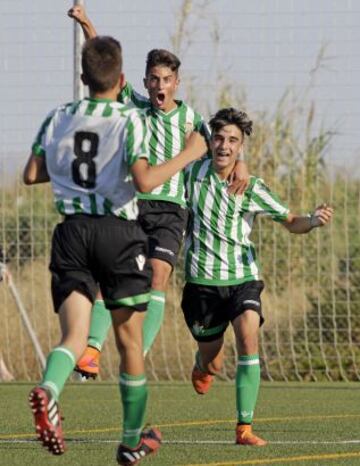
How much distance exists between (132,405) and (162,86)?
3.37 metres

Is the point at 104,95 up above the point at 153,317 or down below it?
above

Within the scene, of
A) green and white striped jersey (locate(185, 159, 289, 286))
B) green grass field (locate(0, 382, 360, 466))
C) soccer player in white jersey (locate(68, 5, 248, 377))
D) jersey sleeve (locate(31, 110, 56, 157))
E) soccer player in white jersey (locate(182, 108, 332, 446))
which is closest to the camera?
jersey sleeve (locate(31, 110, 56, 157))

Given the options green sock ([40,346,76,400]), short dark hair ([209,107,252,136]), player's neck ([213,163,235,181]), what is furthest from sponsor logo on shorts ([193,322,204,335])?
green sock ([40,346,76,400])

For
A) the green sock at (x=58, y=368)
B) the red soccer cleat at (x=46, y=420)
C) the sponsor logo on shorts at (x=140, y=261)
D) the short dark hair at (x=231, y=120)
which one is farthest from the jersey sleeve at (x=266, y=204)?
the red soccer cleat at (x=46, y=420)

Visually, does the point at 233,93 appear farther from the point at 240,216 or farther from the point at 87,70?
the point at 87,70

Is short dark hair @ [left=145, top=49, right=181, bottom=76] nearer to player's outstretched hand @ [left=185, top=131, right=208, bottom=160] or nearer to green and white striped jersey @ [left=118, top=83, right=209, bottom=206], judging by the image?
green and white striped jersey @ [left=118, top=83, right=209, bottom=206]

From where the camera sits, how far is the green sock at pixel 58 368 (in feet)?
22.3

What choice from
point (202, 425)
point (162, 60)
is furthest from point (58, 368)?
point (162, 60)

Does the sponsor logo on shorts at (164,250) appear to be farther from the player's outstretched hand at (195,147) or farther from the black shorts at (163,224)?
the player's outstretched hand at (195,147)

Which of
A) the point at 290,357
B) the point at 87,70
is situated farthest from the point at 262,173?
the point at 87,70

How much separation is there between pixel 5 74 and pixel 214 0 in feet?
7.78

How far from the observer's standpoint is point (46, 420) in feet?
21.3

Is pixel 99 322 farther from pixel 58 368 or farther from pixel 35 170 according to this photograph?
pixel 58 368

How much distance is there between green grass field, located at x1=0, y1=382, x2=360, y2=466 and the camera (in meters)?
8.00
